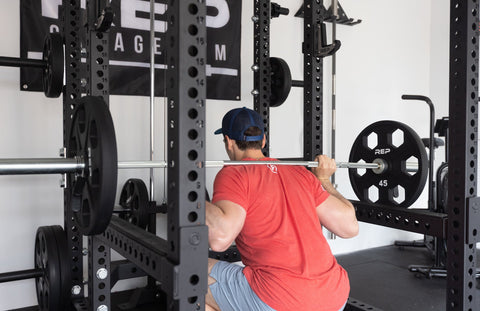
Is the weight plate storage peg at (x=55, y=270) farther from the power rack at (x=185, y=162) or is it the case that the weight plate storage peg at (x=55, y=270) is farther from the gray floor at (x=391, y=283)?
the power rack at (x=185, y=162)

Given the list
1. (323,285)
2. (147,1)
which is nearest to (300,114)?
(147,1)

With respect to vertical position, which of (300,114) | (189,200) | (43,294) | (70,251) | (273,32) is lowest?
(43,294)

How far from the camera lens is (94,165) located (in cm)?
126

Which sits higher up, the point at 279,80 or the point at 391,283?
the point at 279,80

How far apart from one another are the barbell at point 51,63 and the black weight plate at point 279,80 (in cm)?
113

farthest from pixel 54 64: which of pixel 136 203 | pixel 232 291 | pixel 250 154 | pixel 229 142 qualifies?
pixel 232 291

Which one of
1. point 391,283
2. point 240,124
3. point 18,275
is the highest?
point 240,124

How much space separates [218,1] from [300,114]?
3.55ft

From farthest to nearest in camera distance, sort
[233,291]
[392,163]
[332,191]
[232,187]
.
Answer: [392,163] → [332,191] → [233,291] → [232,187]

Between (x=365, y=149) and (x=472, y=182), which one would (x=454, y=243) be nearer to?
(x=472, y=182)

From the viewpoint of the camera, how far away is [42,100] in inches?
103

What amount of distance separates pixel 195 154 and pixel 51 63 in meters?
1.36

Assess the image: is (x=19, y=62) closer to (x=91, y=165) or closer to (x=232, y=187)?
(x=91, y=165)

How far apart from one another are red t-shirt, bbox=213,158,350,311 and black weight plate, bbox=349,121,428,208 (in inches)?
30.7
